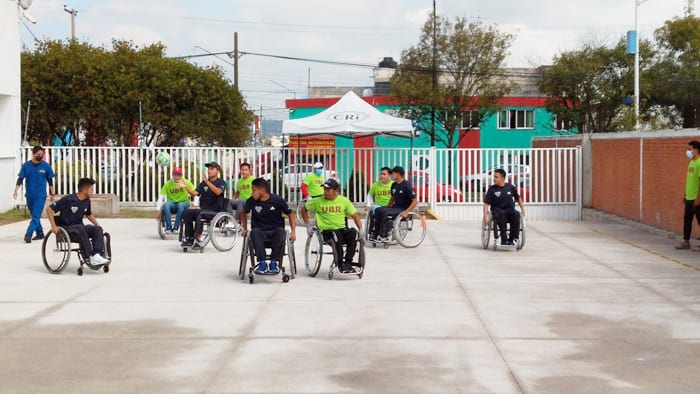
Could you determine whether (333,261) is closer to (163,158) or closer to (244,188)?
(244,188)

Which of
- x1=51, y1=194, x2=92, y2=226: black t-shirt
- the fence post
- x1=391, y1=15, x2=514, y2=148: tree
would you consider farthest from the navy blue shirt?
x1=391, y1=15, x2=514, y2=148: tree

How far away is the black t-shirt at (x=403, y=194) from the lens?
17.4 m

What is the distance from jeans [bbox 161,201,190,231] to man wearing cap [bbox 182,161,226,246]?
1313 millimetres

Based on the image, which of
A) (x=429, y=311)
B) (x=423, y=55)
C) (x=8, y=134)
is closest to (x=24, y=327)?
(x=429, y=311)

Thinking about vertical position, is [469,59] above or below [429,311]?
above

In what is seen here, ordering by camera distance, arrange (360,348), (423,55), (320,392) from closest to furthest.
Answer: (320,392) → (360,348) → (423,55)

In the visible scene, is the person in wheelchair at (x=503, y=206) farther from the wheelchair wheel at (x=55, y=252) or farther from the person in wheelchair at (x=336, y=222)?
the wheelchair wheel at (x=55, y=252)

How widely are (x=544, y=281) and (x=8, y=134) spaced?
17639 mm

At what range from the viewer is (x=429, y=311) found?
10680 mm

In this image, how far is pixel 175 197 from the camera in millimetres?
18109

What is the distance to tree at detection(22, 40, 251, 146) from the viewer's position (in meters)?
38.4

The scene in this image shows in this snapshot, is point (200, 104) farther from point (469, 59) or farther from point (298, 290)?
point (298, 290)

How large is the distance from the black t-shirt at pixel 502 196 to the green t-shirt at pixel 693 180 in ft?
8.96

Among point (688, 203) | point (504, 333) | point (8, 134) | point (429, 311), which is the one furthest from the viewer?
point (8, 134)
